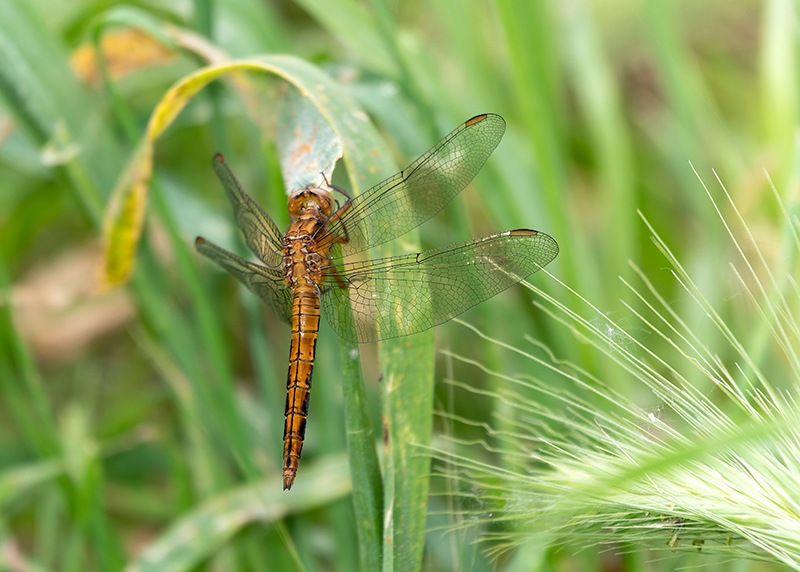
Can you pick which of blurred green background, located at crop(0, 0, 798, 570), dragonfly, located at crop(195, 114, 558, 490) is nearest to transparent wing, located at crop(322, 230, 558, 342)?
dragonfly, located at crop(195, 114, 558, 490)

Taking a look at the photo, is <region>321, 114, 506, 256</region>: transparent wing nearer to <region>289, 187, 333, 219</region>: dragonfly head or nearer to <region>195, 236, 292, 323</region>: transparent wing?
<region>289, 187, 333, 219</region>: dragonfly head

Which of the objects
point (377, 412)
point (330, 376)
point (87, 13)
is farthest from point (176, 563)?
point (87, 13)

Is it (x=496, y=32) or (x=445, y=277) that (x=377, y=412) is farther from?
(x=496, y=32)

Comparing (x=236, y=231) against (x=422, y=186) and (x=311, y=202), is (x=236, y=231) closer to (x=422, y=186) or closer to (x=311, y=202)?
(x=311, y=202)

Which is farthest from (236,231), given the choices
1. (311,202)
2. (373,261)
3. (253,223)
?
(373,261)

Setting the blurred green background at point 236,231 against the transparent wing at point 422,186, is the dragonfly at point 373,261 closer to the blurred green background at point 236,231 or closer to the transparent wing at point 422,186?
the transparent wing at point 422,186
